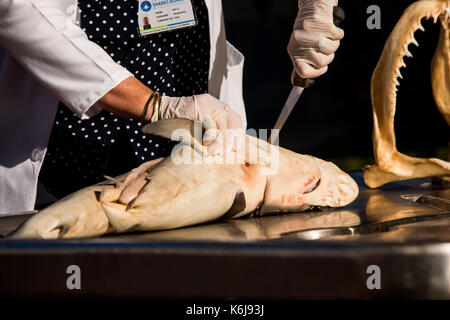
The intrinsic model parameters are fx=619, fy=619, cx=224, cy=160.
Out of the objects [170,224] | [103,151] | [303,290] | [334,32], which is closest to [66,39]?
[103,151]

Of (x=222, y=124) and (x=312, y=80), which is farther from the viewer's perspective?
(x=312, y=80)

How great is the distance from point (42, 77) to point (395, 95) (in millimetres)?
1037

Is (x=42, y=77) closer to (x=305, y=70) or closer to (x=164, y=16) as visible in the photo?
(x=164, y=16)

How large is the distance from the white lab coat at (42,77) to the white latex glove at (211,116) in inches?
6.0

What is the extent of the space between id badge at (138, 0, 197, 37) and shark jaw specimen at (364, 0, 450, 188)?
2.11 ft

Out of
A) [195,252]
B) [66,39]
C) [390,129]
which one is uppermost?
[66,39]

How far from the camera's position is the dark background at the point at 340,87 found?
6398 millimetres

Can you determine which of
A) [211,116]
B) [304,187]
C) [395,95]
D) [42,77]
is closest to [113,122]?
[42,77]

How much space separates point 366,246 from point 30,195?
1218mm

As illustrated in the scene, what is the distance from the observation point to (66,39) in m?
1.67

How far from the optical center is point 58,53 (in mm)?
1679

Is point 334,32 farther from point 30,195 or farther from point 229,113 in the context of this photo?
point 30,195

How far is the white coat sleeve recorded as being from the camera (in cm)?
165

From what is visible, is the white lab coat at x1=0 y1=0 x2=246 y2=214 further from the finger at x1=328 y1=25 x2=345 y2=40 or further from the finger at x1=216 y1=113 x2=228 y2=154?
the finger at x1=328 y1=25 x2=345 y2=40
